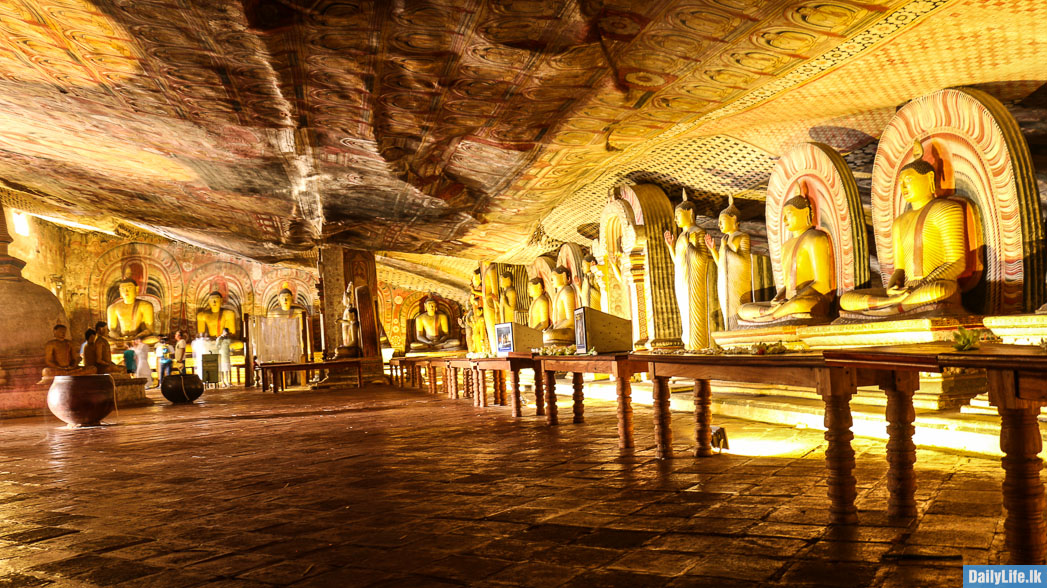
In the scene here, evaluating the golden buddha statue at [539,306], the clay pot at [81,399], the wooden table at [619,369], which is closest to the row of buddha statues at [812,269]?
the golden buddha statue at [539,306]

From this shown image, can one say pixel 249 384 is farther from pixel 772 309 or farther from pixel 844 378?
pixel 844 378

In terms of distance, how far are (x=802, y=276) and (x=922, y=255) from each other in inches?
67.0

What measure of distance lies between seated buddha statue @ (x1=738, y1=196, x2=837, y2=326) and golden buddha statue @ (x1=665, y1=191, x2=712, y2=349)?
1539 mm

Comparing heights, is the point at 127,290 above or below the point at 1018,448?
above

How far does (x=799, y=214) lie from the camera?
303 inches

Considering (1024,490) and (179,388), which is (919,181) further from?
(179,388)

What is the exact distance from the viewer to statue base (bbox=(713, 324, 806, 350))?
22.9 ft

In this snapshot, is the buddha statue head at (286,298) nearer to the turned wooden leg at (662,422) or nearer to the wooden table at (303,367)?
the wooden table at (303,367)

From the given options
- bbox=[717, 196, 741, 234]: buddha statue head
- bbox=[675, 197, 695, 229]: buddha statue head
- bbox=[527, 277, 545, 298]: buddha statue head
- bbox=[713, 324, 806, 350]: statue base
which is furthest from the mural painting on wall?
bbox=[713, 324, 806, 350]: statue base

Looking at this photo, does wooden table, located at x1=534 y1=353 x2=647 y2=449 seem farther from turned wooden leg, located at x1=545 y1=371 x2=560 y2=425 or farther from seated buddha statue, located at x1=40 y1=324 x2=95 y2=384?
seated buddha statue, located at x1=40 y1=324 x2=95 y2=384

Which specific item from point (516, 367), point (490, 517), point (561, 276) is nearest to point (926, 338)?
point (516, 367)

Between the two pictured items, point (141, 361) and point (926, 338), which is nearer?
point (926, 338)

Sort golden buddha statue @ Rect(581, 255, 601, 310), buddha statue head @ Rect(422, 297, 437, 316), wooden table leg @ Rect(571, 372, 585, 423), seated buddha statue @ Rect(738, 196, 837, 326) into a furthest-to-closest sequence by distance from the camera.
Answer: buddha statue head @ Rect(422, 297, 437, 316)
golden buddha statue @ Rect(581, 255, 601, 310)
seated buddha statue @ Rect(738, 196, 837, 326)
wooden table leg @ Rect(571, 372, 585, 423)

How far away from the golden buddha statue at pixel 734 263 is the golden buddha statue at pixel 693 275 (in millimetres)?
375
